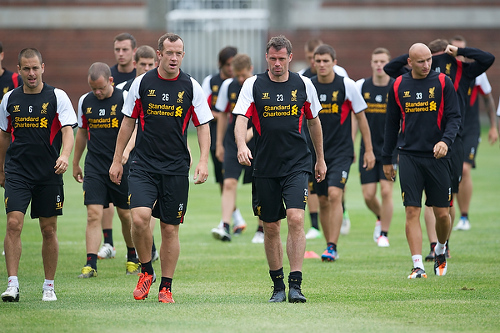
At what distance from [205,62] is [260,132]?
96.5 feet

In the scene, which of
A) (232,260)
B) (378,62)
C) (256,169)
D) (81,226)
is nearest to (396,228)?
(378,62)

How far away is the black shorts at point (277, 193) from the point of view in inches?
305

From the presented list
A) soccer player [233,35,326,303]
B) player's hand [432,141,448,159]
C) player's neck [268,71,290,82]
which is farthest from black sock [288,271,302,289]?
player's hand [432,141,448,159]

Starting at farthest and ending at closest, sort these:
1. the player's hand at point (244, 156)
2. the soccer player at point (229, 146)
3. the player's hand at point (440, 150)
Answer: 1. the soccer player at point (229, 146)
2. the player's hand at point (440, 150)
3. the player's hand at point (244, 156)

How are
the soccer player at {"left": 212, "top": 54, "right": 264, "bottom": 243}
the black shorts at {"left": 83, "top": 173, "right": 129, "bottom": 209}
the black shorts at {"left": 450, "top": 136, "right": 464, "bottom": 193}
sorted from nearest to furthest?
the black shorts at {"left": 83, "top": 173, "right": 129, "bottom": 209} → the black shorts at {"left": 450, "top": 136, "right": 464, "bottom": 193} → the soccer player at {"left": 212, "top": 54, "right": 264, "bottom": 243}

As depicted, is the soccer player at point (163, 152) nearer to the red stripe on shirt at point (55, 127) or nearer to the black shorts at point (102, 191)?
the red stripe on shirt at point (55, 127)

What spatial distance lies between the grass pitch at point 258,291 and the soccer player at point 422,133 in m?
0.79

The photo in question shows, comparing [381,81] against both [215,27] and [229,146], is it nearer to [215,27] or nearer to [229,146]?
[229,146]

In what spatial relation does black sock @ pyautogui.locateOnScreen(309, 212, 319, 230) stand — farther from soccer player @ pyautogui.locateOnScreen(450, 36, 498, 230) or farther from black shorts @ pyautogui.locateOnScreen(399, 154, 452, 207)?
black shorts @ pyautogui.locateOnScreen(399, 154, 452, 207)

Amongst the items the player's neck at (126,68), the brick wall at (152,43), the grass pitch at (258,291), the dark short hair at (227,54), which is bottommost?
the grass pitch at (258,291)

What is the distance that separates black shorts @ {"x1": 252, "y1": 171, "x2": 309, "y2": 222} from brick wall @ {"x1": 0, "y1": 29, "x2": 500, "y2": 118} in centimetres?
2921

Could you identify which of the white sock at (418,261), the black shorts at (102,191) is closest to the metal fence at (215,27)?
the black shorts at (102,191)

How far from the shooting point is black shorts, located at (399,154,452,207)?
9.16 m

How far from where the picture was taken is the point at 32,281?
9.20 meters
